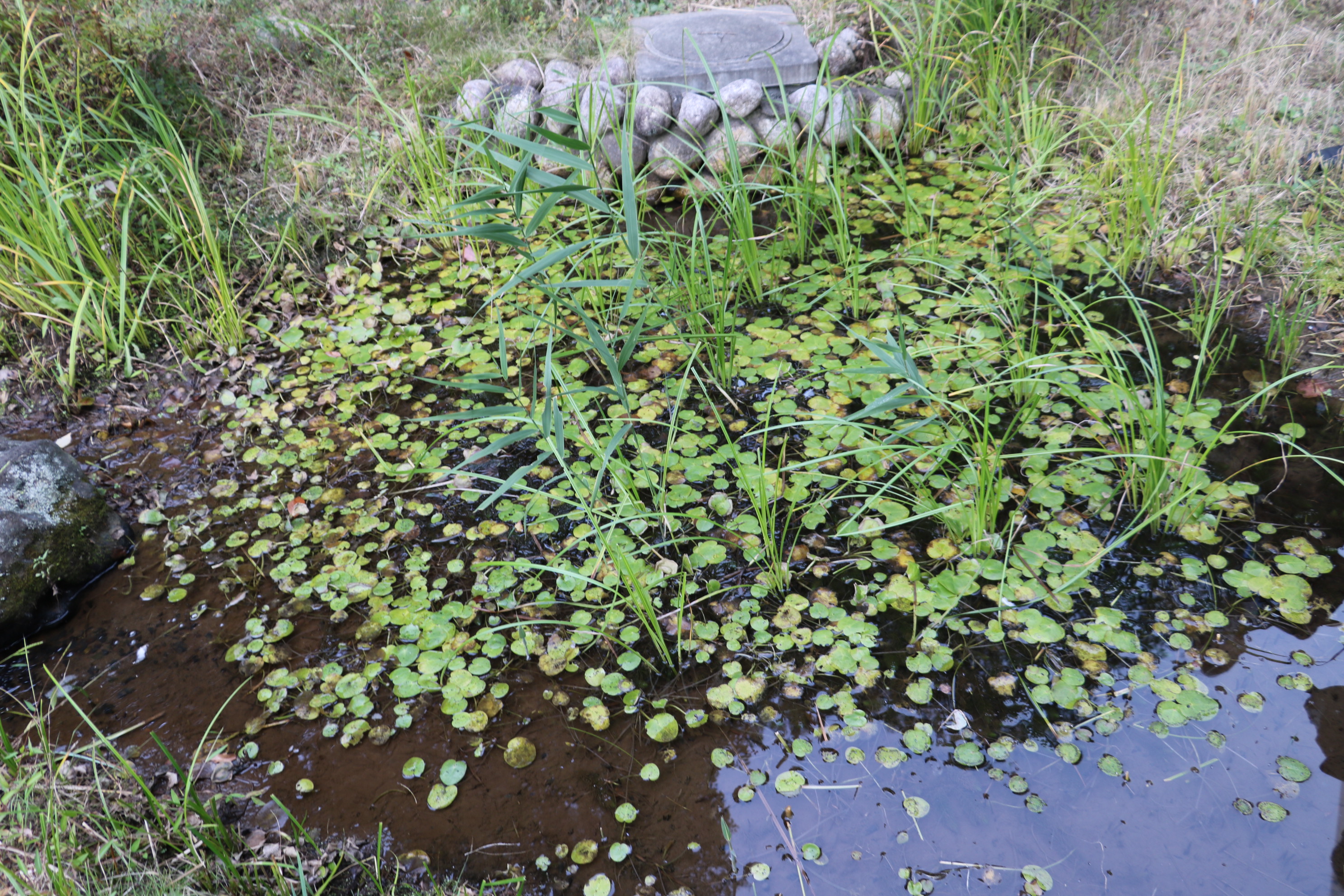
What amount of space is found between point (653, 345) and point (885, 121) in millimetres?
2085

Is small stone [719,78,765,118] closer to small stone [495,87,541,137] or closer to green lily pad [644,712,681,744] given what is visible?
small stone [495,87,541,137]

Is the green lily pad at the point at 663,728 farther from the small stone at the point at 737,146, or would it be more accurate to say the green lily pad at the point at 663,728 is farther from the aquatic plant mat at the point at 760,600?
the small stone at the point at 737,146

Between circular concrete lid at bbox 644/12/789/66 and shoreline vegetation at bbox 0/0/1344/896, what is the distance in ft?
1.10

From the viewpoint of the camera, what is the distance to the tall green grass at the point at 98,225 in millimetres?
3105

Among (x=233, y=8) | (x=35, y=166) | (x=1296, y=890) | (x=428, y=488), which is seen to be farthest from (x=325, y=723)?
(x=233, y=8)

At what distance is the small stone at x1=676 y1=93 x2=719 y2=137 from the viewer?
4.13 meters

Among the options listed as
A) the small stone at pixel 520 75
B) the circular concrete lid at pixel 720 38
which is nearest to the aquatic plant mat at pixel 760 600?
the circular concrete lid at pixel 720 38

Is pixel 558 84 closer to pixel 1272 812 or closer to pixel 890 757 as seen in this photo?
pixel 890 757

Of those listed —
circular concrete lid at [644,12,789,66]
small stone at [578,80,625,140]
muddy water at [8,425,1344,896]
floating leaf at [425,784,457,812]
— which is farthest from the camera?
circular concrete lid at [644,12,789,66]

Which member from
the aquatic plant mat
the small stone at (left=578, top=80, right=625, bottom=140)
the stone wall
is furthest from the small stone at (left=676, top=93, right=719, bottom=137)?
the aquatic plant mat

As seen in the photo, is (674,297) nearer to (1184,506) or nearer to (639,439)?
(639,439)

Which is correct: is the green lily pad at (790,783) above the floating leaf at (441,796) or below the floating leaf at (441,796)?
above

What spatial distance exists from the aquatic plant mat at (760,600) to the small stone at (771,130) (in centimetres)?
82

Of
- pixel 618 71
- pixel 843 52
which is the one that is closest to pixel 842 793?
pixel 618 71
